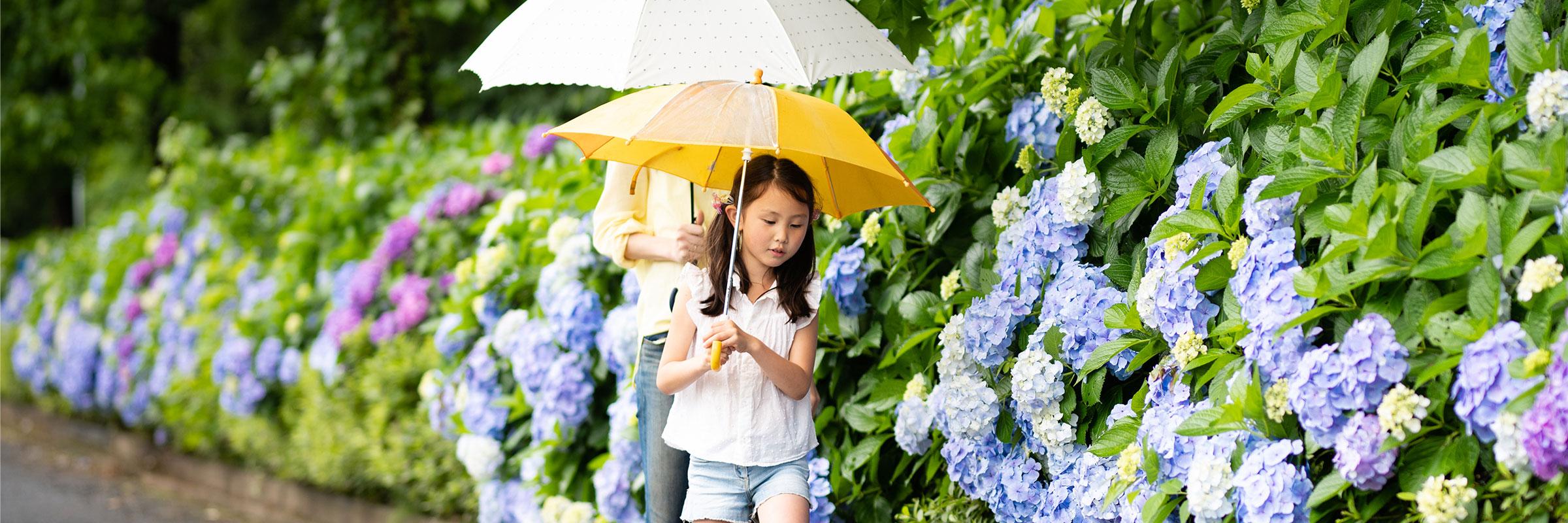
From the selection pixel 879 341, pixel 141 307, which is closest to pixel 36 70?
pixel 141 307

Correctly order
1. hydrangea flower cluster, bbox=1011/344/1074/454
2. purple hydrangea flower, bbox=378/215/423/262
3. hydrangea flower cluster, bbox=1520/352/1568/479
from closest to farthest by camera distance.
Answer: hydrangea flower cluster, bbox=1520/352/1568/479
hydrangea flower cluster, bbox=1011/344/1074/454
purple hydrangea flower, bbox=378/215/423/262

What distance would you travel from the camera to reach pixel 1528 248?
1.78 m

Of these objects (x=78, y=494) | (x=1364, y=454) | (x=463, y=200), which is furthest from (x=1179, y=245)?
(x=78, y=494)

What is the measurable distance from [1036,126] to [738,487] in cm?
103

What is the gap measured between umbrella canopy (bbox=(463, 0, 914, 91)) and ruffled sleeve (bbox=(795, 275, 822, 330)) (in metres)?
0.44

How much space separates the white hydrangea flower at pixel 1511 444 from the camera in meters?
1.71

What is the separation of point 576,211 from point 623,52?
173 cm

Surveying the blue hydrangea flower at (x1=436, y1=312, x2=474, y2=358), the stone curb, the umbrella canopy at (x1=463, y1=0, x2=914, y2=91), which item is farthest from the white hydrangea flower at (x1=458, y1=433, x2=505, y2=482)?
the umbrella canopy at (x1=463, y1=0, x2=914, y2=91)

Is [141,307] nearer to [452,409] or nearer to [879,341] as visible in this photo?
[452,409]

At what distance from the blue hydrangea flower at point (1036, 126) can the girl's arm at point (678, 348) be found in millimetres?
881

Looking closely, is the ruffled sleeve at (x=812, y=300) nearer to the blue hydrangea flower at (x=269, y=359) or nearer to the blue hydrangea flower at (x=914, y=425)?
the blue hydrangea flower at (x=914, y=425)

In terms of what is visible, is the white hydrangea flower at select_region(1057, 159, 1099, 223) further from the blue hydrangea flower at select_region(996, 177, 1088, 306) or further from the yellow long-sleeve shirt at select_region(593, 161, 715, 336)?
the yellow long-sleeve shirt at select_region(593, 161, 715, 336)

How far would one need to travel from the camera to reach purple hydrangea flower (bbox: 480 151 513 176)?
17.6 feet

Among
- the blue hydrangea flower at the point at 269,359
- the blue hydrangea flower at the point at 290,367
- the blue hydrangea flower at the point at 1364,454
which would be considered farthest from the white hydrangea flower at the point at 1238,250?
the blue hydrangea flower at the point at 269,359
